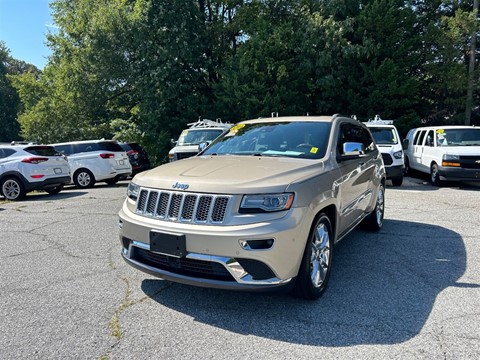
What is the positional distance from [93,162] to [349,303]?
1175 centimetres

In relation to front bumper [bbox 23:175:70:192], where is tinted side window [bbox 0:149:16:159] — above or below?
above

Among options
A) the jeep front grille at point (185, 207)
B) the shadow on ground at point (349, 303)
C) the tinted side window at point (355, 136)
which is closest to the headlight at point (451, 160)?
the tinted side window at point (355, 136)

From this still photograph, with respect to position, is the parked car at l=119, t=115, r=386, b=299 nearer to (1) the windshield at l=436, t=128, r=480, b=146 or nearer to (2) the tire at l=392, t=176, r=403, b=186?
(2) the tire at l=392, t=176, r=403, b=186

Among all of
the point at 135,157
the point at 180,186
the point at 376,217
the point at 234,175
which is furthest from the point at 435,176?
the point at 135,157

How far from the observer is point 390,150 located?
11328 mm

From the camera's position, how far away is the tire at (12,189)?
→ 10.7 metres

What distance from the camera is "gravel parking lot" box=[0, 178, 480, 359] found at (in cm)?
285

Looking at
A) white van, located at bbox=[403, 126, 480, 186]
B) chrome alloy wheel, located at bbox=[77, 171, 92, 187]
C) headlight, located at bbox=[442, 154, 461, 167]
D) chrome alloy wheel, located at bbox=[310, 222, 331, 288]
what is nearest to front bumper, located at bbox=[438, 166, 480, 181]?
white van, located at bbox=[403, 126, 480, 186]

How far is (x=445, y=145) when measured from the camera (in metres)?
11.9

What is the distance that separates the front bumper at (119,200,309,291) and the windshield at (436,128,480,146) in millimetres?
10699

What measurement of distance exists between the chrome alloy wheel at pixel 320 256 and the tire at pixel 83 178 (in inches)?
450

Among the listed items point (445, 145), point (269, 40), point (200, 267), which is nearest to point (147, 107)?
point (269, 40)

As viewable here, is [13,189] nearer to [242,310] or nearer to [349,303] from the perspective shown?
[242,310]

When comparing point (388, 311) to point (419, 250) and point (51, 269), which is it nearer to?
point (419, 250)
